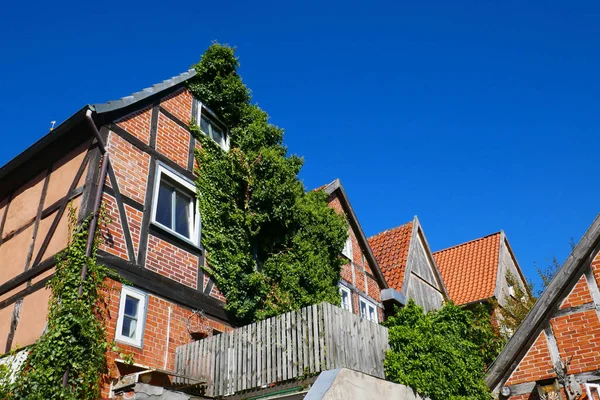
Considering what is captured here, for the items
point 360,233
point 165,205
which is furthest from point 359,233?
point 165,205

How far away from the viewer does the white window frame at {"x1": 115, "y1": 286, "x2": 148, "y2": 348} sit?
9.48 m

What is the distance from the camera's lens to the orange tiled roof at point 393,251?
1977cm

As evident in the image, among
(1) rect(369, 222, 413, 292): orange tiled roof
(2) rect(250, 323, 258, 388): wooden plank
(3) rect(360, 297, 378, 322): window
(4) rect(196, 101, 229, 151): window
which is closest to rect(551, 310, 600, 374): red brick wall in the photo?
(2) rect(250, 323, 258, 388): wooden plank

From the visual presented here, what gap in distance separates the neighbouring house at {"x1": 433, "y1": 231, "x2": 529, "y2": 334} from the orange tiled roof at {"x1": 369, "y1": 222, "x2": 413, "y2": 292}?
382cm

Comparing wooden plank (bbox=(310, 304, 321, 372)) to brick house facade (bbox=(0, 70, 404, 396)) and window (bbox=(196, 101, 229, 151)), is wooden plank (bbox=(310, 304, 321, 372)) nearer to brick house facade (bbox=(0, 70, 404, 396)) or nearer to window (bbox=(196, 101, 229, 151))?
brick house facade (bbox=(0, 70, 404, 396))

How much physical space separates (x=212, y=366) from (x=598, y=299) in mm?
6875

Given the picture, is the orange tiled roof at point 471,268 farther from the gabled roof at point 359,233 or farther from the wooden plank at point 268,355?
the wooden plank at point 268,355

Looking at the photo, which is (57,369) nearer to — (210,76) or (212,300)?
(212,300)

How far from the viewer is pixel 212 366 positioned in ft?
32.8

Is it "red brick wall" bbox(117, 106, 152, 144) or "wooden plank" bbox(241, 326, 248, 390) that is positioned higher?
"red brick wall" bbox(117, 106, 152, 144)

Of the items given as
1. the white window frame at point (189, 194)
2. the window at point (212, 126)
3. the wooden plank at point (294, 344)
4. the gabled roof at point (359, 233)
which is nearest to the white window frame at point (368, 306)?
the gabled roof at point (359, 233)

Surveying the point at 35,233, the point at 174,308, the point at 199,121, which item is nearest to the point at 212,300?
the point at 174,308

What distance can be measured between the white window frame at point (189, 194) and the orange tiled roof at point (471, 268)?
45.5 feet

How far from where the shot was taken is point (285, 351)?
9.30 meters
